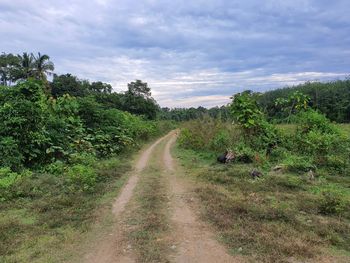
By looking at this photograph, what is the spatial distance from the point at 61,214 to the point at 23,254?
6.35ft

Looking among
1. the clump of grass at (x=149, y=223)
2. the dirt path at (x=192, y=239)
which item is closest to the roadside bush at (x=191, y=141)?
the clump of grass at (x=149, y=223)

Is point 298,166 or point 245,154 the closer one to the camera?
point 298,166

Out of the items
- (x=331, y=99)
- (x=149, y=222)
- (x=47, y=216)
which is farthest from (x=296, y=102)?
(x=331, y=99)

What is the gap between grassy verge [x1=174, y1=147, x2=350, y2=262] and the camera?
502 centimetres

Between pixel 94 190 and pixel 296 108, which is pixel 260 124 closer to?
pixel 296 108

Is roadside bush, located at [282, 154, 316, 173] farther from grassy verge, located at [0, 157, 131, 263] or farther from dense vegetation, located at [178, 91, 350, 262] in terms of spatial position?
grassy verge, located at [0, 157, 131, 263]

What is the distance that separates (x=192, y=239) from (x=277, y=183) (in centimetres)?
466

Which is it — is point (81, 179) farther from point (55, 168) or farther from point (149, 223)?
point (149, 223)

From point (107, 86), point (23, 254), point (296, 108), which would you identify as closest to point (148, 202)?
point (23, 254)

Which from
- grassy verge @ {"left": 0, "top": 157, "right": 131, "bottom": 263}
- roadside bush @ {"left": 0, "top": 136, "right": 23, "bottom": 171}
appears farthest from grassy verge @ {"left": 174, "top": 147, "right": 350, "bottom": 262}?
roadside bush @ {"left": 0, "top": 136, "right": 23, "bottom": 171}

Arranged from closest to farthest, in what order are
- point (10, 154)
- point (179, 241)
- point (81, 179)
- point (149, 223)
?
1. point (179, 241)
2. point (149, 223)
3. point (81, 179)
4. point (10, 154)

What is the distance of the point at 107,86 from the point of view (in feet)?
213

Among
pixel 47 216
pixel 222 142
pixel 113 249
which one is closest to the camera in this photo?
pixel 113 249

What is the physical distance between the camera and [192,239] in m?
5.52
